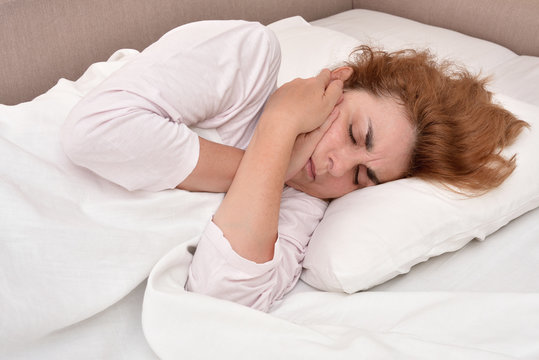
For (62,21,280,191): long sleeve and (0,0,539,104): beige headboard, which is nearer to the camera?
(62,21,280,191): long sleeve

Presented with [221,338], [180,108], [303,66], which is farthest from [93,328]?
[303,66]

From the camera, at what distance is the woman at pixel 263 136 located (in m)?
0.96

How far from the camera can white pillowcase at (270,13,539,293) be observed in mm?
1058

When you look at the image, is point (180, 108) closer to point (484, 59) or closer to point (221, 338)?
point (221, 338)

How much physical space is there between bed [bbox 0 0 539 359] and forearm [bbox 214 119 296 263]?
75 millimetres

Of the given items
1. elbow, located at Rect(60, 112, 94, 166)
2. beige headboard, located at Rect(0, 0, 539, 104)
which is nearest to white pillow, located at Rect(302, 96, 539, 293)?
elbow, located at Rect(60, 112, 94, 166)

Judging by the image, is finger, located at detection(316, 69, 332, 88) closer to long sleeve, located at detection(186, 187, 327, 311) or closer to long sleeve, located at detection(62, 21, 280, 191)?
long sleeve, located at detection(62, 21, 280, 191)

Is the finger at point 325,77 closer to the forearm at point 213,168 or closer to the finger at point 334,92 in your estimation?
the finger at point 334,92

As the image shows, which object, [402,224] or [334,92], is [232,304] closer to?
[402,224]

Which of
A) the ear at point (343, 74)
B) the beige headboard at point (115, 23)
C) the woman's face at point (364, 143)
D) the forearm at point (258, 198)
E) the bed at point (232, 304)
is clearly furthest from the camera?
the beige headboard at point (115, 23)

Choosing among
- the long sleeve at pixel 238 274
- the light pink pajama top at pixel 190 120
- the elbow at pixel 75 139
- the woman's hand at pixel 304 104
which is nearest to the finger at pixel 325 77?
the woman's hand at pixel 304 104

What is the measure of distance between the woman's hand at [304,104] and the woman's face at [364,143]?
0.04 metres

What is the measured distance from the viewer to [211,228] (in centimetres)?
102

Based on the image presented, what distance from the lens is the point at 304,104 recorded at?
3.64ft
